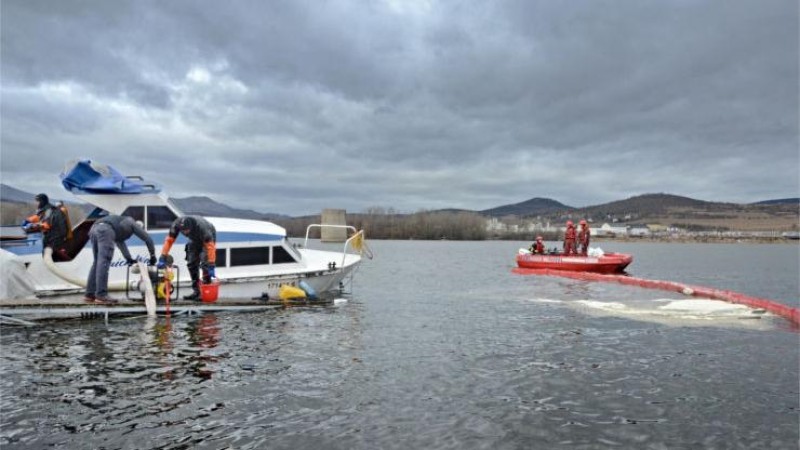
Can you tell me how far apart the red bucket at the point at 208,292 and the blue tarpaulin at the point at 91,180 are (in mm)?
4084

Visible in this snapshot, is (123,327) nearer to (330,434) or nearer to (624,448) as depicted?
(330,434)

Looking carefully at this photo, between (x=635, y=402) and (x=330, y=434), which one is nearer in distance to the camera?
(x=330, y=434)

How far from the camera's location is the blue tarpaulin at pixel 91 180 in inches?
688

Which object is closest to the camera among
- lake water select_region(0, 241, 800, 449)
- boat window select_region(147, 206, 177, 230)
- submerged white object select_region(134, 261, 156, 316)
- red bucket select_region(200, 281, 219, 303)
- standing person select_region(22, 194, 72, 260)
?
lake water select_region(0, 241, 800, 449)

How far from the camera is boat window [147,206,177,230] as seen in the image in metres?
18.5

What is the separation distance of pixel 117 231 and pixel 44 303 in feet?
8.49

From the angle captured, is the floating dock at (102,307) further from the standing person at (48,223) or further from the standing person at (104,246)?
the standing person at (48,223)

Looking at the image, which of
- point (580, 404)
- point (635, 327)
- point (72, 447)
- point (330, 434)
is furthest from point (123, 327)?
point (635, 327)

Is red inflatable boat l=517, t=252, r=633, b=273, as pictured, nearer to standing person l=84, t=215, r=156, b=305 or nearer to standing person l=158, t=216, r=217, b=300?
standing person l=158, t=216, r=217, b=300

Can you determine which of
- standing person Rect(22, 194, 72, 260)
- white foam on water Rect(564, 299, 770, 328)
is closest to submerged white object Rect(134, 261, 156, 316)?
standing person Rect(22, 194, 72, 260)

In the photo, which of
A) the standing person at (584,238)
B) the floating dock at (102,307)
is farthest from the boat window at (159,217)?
the standing person at (584,238)

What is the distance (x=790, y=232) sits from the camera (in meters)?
199

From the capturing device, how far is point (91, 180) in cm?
1767

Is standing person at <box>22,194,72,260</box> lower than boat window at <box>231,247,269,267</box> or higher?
higher
